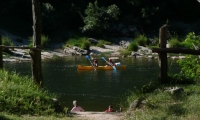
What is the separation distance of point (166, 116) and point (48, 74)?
55.0 feet

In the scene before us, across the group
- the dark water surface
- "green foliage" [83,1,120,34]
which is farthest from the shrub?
the dark water surface

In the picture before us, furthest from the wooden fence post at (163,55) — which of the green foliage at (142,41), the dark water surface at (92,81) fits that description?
the green foliage at (142,41)

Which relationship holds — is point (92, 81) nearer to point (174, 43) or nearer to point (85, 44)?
point (85, 44)

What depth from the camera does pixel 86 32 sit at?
39.5m

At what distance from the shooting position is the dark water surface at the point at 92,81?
16.7 meters

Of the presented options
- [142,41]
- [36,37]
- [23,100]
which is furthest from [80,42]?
[23,100]

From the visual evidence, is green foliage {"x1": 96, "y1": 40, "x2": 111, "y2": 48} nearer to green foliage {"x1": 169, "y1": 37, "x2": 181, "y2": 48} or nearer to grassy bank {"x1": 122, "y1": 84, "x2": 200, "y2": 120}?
green foliage {"x1": 169, "y1": 37, "x2": 181, "y2": 48}

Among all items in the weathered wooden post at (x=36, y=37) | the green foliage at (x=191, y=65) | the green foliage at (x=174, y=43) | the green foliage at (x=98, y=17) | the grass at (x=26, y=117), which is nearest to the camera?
the grass at (x=26, y=117)

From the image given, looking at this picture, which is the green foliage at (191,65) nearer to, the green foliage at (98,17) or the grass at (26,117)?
the grass at (26,117)

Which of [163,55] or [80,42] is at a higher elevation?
[80,42]

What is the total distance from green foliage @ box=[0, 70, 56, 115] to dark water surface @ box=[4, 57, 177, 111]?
6.36 m

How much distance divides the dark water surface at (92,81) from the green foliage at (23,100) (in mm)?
6356

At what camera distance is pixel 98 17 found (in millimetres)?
39281

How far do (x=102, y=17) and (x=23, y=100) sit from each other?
1244 inches
